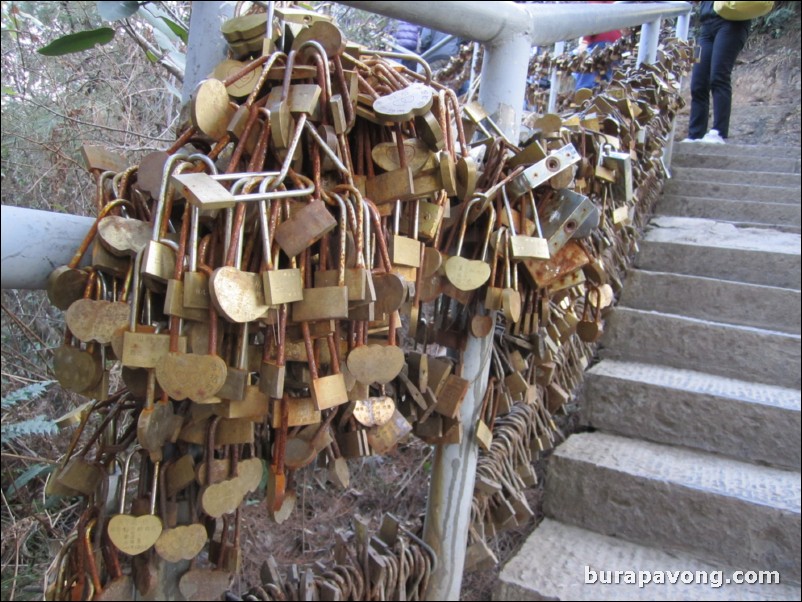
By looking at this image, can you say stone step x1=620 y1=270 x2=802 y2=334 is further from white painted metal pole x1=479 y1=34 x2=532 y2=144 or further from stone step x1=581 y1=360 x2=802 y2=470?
white painted metal pole x1=479 y1=34 x2=532 y2=144

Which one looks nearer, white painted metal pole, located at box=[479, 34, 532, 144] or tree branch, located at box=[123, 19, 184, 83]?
white painted metal pole, located at box=[479, 34, 532, 144]

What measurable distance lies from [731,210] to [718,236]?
0.39 m

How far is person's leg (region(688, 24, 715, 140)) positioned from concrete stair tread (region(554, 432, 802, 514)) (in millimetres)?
1162

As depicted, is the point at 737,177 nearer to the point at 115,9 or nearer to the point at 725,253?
the point at 725,253

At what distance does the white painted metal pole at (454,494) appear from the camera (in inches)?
36.8

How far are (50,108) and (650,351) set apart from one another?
183 cm

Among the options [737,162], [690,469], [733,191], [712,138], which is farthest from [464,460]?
[737,162]

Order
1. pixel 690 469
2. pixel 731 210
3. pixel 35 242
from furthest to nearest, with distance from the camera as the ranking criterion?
pixel 731 210 < pixel 690 469 < pixel 35 242

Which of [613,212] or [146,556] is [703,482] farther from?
[146,556]

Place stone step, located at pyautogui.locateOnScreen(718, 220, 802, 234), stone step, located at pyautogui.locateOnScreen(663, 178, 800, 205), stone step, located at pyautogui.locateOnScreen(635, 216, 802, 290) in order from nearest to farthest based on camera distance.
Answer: stone step, located at pyautogui.locateOnScreen(635, 216, 802, 290) < stone step, located at pyautogui.locateOnScreen(718, 220, 802, 234) < stone step, located at pyautogui.locateOnScreen(663, 178, 800, 205)

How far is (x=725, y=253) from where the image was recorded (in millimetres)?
2338

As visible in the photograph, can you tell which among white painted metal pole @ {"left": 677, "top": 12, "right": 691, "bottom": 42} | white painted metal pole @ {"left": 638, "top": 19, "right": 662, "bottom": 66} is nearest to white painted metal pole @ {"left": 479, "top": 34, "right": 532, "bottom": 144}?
white painted metal pole @ {"left": 638, "top": 19, "right": 662, "bottom": 66}

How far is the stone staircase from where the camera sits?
4.45ft

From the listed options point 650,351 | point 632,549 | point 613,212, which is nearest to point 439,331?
point 613,212
